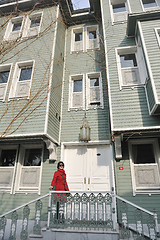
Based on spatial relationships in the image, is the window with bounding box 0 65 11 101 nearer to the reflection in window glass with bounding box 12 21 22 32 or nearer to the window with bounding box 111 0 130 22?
the reflection in window glass with bounding box 12 21 22 32

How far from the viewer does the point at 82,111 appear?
23.7ft

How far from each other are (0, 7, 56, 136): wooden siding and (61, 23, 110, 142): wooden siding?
4.42 ft

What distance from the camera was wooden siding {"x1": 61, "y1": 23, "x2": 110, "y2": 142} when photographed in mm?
6738

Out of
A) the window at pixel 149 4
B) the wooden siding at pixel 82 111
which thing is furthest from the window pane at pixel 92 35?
the window at pixel 149 4

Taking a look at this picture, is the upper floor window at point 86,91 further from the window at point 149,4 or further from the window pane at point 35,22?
the window at point 149,4

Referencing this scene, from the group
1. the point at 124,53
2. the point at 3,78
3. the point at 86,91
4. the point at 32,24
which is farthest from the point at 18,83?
the point at 124,53

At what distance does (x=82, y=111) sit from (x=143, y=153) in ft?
9.99

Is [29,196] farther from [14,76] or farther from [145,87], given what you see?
[145,87]

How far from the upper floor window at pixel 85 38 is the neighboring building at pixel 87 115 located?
19.1 inches

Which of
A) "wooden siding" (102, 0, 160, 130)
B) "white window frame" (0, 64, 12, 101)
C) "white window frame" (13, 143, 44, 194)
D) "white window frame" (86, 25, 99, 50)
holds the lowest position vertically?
"white window frame" (13, 143, 44, 194)

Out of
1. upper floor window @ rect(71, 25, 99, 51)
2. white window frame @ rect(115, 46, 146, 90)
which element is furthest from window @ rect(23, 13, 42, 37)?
white window frame @ rect(115, 46, 146, 90)

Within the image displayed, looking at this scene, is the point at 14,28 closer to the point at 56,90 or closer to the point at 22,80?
the point at 22,80

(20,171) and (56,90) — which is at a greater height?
(56,90)

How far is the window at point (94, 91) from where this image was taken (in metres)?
7.39
